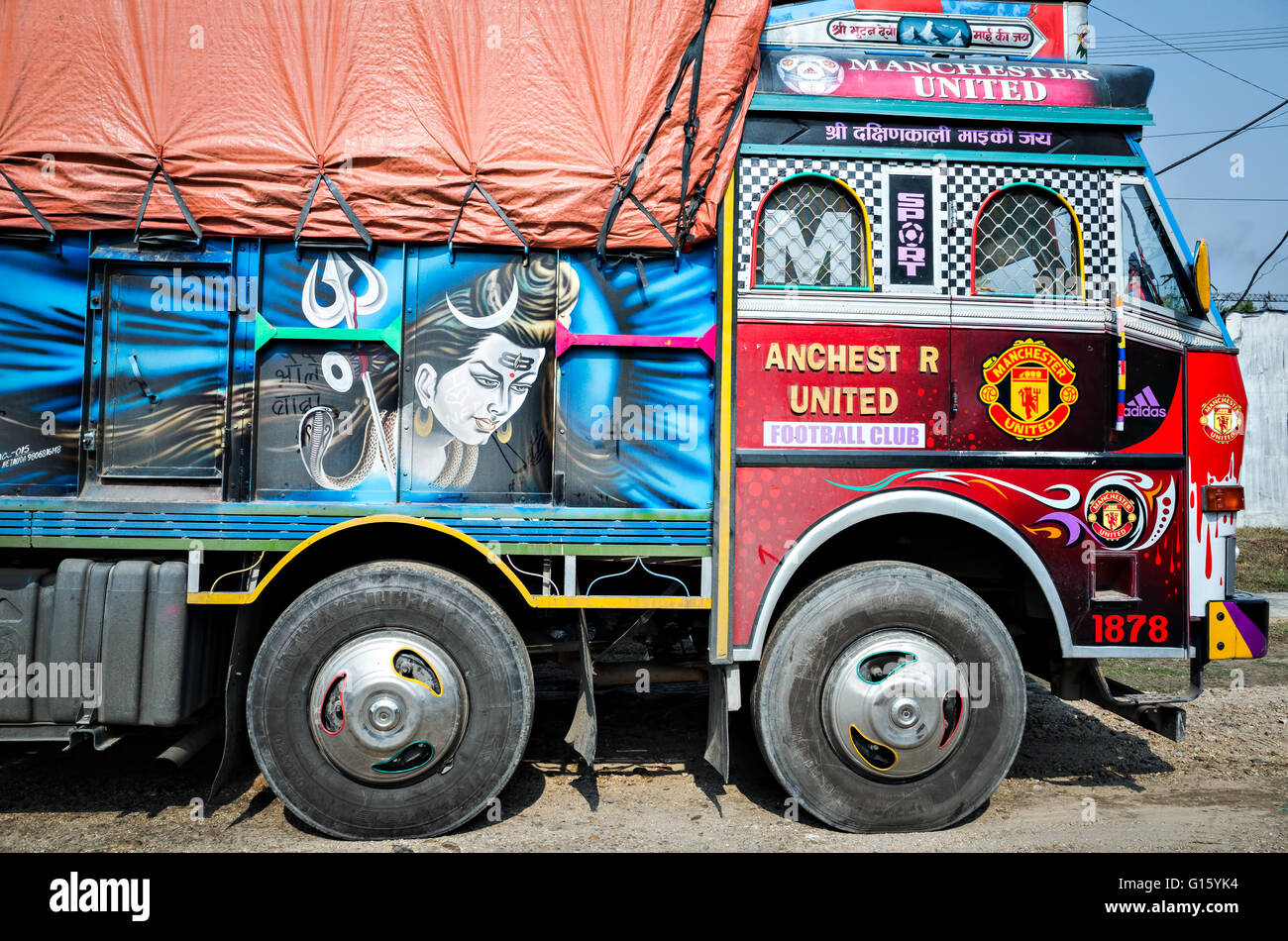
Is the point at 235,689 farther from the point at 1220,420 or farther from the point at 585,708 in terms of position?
the point at 1220,420

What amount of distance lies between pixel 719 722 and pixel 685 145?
296cm

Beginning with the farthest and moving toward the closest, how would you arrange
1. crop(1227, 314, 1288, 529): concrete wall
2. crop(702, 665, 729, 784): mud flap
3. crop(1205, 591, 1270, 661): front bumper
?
crop(1227, 314, 1288, 529): concrete wall < crop(1205, 591, 1270, 661): front bumper < crop(702, 665, 729, 784): mud flap

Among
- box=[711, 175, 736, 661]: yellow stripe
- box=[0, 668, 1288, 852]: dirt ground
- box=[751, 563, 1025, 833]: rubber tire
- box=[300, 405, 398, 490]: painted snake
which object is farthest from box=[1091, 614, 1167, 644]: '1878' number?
box=[300, 405, 398, 490]: painted snake

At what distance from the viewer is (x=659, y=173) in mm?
4387

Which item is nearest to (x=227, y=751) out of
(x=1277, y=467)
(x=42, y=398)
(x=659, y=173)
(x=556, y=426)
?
(x=42, y=398)

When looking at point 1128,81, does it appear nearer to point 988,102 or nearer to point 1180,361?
point 988,102

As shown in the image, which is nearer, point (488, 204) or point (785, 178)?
point (488, 204)

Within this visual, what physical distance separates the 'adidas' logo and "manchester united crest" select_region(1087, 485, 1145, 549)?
39 cm

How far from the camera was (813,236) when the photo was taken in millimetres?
4527

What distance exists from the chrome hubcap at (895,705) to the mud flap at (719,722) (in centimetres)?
50

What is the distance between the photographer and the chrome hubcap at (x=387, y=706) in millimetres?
4148

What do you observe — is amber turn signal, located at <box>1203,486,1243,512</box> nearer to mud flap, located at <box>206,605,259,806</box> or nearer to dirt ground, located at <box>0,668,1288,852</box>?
dirt ground, located at <box>0,668,1288,852</box>

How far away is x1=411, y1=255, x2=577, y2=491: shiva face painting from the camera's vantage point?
14.4 feet

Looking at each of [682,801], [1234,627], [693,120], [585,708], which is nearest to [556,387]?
[693,120]
